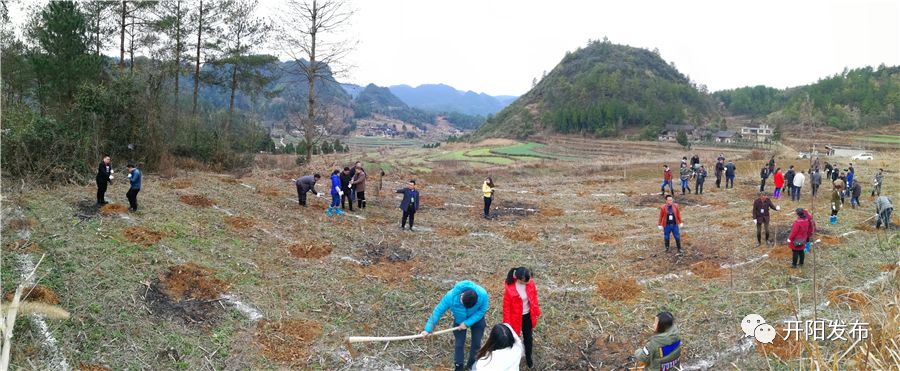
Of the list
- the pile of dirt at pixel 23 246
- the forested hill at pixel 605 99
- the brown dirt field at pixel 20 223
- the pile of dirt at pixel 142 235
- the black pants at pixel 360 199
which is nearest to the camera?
the pile of dirt at pixel 23 246

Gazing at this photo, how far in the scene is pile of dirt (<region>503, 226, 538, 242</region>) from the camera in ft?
43.3

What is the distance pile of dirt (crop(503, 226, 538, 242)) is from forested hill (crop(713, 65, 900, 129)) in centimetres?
5347

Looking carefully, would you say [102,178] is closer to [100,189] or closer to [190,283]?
[100,189]

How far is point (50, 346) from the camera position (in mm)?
5598

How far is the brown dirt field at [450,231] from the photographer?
13422 millimetres

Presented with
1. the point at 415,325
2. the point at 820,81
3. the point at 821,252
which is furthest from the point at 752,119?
the point at 415,325

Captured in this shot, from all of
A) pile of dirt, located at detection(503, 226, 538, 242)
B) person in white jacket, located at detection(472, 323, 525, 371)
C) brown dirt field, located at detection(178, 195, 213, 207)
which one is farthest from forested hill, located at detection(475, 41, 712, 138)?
person in white jacket, located at detection(472, 323, 525, 371)

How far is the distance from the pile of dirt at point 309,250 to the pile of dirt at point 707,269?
767 centimetres

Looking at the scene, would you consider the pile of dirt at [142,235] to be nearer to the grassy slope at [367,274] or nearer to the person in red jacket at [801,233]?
the grassy slope at [367,274]

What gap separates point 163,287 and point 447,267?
17.2 ft

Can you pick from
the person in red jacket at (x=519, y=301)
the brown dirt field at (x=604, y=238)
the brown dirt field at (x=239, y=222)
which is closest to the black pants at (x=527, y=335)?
the person in red jacket at (x=519, y=301)

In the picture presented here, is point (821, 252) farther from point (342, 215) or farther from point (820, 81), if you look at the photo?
point (820, 81)

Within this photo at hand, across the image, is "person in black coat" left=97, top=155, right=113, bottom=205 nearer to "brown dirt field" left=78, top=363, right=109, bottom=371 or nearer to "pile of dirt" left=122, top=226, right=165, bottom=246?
"pile of dirt" left=122, top=226, right=165, bottom=246

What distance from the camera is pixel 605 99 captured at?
101438 mm
